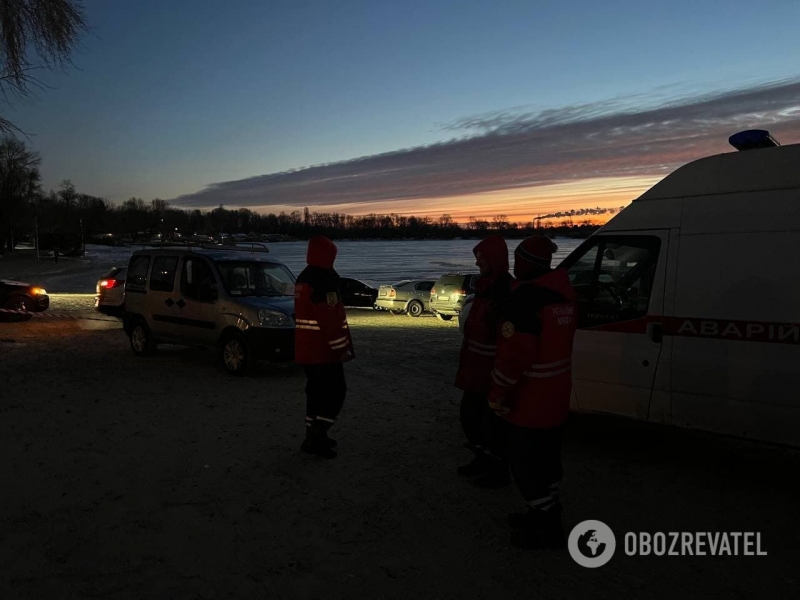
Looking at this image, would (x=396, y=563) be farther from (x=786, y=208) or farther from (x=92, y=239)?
(x=92, y=239)

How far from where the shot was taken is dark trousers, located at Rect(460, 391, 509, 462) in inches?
188

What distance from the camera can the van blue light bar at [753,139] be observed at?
4992 mm

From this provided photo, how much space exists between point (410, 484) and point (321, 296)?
1843mm

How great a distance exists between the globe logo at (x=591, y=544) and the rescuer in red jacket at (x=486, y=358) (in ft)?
2.90

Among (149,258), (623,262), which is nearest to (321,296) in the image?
(623,262)

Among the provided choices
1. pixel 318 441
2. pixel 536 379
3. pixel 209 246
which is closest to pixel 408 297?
pixel 209 246

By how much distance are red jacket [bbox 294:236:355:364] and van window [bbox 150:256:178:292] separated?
5.57 metres

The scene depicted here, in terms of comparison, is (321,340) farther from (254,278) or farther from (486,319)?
(254,278)

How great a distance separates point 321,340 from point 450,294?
41.5ft

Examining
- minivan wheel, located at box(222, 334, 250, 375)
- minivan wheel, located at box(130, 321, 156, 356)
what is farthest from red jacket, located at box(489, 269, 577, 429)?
minivan wheel, located at box(130, 321, 156, 356)

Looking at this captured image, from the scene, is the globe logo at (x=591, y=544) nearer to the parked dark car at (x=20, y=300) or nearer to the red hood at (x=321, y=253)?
the red hood at (x=321, y=253)

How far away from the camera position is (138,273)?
10898 mm

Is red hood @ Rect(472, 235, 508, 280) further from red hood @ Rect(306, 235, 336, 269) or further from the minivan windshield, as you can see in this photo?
the minivan windshield

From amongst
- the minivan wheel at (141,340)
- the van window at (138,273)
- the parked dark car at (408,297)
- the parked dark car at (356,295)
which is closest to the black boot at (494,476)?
the minivan wheel at (141,340)
